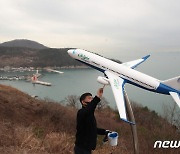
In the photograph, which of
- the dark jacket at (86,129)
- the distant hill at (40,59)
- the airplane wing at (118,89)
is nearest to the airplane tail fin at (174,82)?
the airplane wing at (118,89)

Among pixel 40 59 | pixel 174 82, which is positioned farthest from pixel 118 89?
pixel 40 59

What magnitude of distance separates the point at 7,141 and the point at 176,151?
5.78 m

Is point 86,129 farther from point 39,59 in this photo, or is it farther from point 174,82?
point 39,59

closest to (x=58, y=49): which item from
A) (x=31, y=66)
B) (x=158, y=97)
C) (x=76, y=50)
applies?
(x=31, y=66)

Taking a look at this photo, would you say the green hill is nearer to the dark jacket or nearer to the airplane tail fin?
the airplane tail fin

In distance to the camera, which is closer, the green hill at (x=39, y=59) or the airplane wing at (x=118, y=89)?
the airplane wing at (x=118, y=89)

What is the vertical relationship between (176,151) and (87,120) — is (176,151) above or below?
below

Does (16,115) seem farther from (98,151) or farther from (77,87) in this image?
(77,87)

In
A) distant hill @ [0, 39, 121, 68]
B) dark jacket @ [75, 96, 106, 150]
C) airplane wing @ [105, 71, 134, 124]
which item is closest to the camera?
dark jacket @ [75, 96, 106, 150]

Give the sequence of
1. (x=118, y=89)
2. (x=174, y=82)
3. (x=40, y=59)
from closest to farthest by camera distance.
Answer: (x=118, y=89)
(x=174, y=82)
(x=40, y=59)

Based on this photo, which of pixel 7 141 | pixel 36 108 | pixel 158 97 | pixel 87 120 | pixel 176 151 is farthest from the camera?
pixel 158 97

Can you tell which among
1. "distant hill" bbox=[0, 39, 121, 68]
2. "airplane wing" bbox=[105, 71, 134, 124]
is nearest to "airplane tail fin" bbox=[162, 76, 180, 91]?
"airplane wing" bbox=[105, 71, 134, 124]

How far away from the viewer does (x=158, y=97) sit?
65.5 metres

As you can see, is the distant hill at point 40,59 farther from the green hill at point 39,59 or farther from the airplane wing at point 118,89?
the airplane wing at point 118,89
